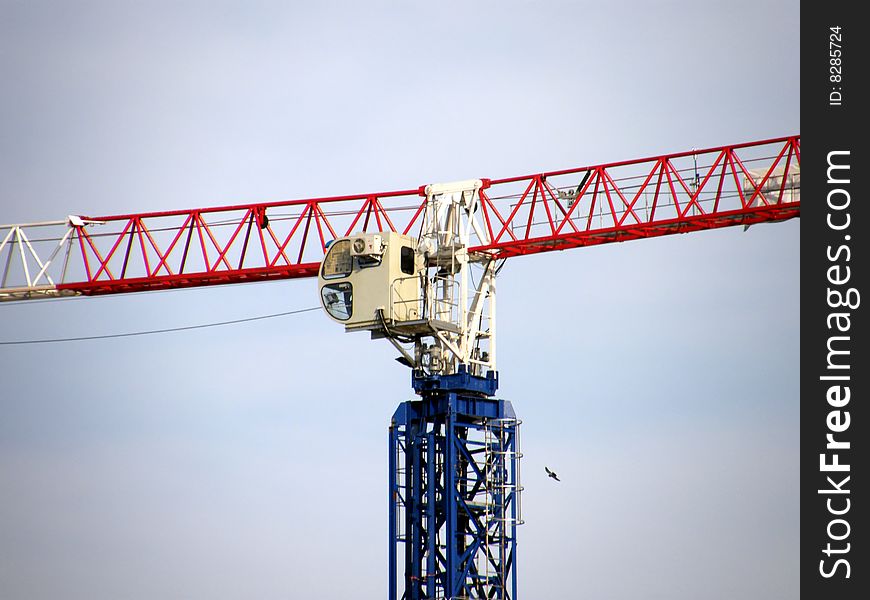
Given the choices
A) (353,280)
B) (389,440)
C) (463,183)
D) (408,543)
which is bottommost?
(408,543)

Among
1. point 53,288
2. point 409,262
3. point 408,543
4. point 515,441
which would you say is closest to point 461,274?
point 409,262

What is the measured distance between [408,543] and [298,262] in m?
15.4

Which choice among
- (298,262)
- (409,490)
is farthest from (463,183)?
(409,490)

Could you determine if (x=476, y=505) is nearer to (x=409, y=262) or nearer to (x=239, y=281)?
(x=409, y=262)

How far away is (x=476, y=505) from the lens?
69812mm

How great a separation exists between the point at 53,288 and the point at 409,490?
77.9ft

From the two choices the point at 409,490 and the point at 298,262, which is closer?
the point at 409,490

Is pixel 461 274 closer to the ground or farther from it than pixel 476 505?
farther from it

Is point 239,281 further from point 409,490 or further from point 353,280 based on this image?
point 409,490

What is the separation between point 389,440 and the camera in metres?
71.7

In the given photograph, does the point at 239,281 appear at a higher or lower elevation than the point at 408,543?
higher
